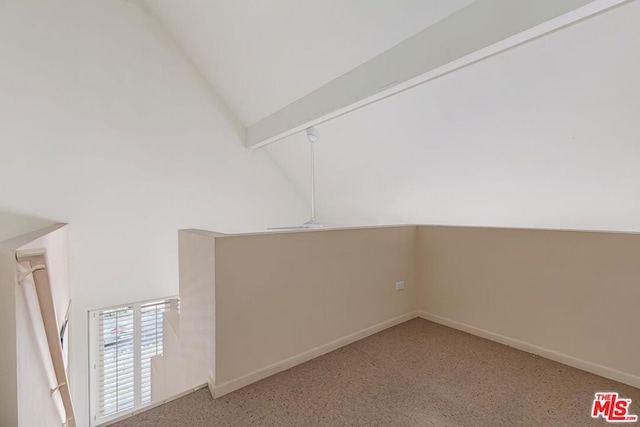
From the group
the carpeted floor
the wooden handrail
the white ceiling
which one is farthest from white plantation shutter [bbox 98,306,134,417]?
the white ceiling

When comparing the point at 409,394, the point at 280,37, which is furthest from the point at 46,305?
the point at 280,37

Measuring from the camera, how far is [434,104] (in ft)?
9.80

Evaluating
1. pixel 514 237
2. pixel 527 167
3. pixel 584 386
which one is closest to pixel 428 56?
pixel 527 167

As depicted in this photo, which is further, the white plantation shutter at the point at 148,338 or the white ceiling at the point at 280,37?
the white plantation shutter at the point at 148,338

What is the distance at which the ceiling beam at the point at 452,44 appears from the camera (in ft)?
5.75

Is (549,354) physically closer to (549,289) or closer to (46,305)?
(549,289)

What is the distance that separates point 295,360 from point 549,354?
213 cm

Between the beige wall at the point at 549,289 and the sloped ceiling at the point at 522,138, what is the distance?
70 centimetres

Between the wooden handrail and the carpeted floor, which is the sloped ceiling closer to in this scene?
the carpeted floor

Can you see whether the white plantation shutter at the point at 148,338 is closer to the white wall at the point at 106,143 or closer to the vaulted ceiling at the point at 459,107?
the white wall at the point at 106,143

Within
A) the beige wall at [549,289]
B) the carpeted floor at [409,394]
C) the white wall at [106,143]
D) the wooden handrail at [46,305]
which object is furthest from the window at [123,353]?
the beige wall at [549,289]

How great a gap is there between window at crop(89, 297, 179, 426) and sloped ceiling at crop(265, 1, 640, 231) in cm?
377

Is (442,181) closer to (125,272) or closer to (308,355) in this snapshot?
(308,355)

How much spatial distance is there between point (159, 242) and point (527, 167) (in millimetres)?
4788
